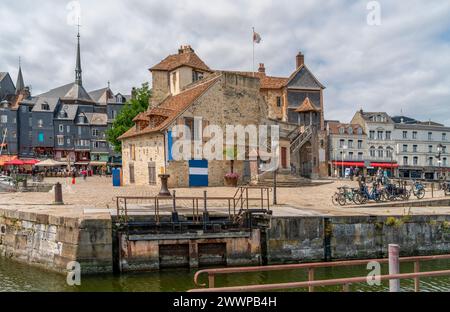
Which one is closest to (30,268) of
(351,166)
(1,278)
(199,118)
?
(1,278)

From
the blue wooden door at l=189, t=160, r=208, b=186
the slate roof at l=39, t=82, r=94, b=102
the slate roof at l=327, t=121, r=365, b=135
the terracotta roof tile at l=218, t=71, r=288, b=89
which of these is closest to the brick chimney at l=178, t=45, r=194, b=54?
the terracotta roof tile at l=218, t=71, r=288, b=89

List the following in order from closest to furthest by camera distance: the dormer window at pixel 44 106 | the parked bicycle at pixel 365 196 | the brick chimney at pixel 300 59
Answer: the parked bicycle at pixel 365 196
the brick chimney at pixel 300 59
the dormer window at pixel 44 106

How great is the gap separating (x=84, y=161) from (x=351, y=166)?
152 ft

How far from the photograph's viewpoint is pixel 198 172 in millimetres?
31078

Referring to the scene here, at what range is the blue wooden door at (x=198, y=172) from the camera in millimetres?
30891

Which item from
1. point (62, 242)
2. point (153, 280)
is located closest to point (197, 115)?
point (62, 242)

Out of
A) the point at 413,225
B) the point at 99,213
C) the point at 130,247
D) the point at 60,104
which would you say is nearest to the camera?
the point at 130,247

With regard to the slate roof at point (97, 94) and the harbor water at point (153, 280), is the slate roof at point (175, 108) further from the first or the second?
the slate roof at point (97, 94)

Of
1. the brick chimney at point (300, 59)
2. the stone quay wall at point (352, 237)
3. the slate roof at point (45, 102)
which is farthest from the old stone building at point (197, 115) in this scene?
the slate roof at point (45, 102)

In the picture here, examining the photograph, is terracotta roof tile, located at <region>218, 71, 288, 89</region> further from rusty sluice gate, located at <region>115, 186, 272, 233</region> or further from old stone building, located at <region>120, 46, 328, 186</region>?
rusty sluice gate, located at <region>115, 186, 272, 233</region>

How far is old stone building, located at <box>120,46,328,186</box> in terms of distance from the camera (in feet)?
101

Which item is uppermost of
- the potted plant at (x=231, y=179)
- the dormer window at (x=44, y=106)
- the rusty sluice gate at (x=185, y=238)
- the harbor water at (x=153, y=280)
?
the dormer window at (x=44, y=106)
